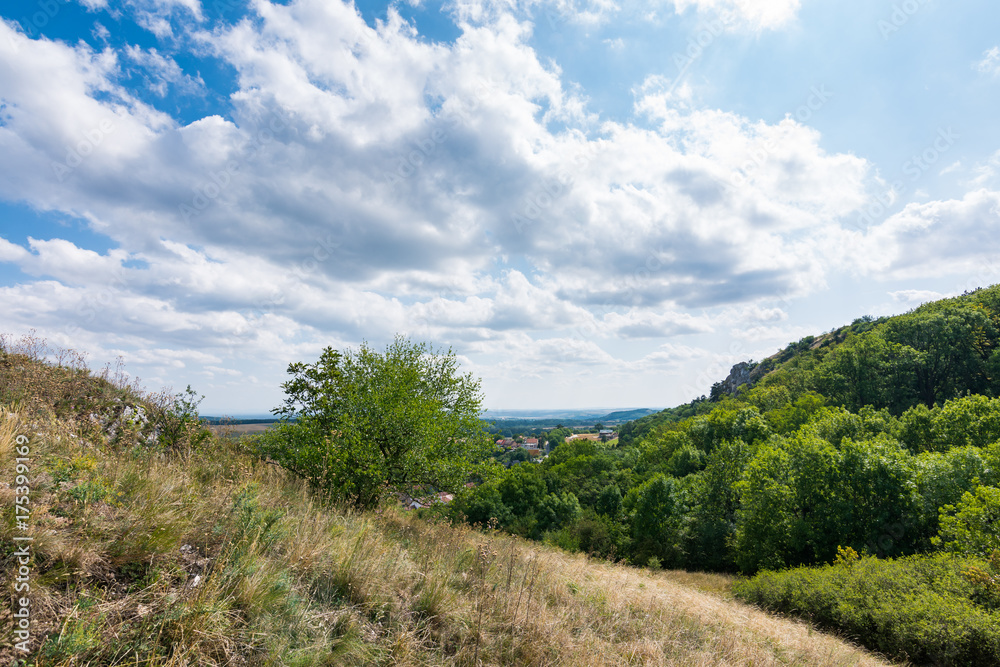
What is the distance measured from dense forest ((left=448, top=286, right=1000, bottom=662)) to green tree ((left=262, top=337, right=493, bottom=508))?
4.96 feet

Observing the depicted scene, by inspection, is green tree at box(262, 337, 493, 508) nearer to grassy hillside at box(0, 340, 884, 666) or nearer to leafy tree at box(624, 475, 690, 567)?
grassy hillside at box(0, 340, 884, 666)

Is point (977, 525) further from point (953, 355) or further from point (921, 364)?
point (953, 355)

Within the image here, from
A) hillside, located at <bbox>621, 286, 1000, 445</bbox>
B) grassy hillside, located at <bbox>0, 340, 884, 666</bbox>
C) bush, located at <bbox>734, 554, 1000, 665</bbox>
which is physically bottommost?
bush, located at <bbox>734, 554, 1000, 665</bbox>

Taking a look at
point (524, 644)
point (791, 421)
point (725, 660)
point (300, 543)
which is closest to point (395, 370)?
point (300, 543)

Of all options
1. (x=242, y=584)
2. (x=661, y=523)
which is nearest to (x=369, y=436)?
(x=242, y=584)

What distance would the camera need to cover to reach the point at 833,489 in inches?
1277

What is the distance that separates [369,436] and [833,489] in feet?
123

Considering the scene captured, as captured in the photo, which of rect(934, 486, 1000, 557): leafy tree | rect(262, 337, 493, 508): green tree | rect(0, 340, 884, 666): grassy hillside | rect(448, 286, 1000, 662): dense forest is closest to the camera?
rect(0, 340, 884, 666): grassy hillside

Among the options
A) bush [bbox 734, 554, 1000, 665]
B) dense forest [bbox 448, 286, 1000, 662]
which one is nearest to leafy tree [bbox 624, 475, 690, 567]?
dense forest [bbox 448, 286, 1000, 662]

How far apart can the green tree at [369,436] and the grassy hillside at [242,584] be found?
2.54 m

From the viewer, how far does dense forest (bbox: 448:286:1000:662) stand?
19.5 m

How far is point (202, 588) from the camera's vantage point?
13.1 ft

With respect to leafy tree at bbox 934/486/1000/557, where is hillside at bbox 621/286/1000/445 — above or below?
above

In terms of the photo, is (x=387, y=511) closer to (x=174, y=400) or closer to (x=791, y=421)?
(x=174, y=400)
